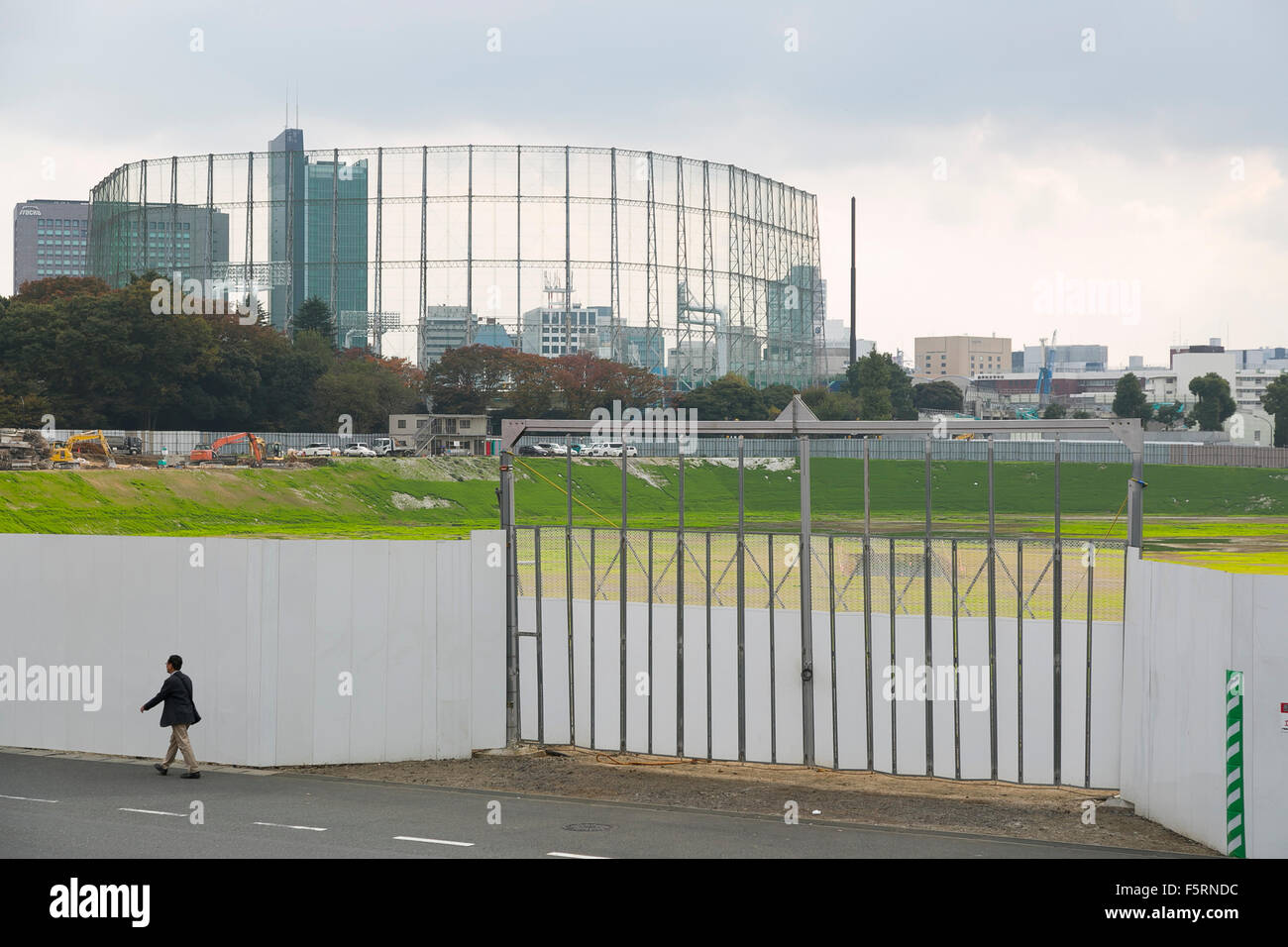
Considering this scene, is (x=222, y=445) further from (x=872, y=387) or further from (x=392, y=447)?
(x=872, y=387)

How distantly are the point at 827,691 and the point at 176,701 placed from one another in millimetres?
8926

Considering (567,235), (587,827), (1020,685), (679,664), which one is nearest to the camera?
(587,827)

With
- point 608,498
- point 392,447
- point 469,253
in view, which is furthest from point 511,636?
point 469,253

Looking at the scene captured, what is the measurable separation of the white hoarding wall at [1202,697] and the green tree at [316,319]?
98.5 meters

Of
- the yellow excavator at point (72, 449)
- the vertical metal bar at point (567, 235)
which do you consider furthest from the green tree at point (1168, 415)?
the yellow excavator at point (72, 449)

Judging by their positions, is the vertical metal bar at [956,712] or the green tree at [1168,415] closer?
the vertical metal bar at [956,712]

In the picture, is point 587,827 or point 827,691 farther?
point 827,691

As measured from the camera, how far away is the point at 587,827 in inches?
598

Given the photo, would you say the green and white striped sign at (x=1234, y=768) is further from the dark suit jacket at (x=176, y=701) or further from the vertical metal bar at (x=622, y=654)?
the dark suit jacket at (x=176, y=701)

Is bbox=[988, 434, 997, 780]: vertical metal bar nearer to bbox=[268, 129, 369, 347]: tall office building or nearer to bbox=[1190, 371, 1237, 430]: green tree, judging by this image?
bbox=[268, 129, 369, 347]: tall office building

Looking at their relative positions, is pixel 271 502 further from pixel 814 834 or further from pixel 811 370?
pixel 811 370

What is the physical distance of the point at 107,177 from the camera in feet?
410

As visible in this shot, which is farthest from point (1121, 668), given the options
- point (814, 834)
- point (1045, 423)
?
point (814, 834)

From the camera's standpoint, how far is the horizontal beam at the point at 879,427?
59.6 feet
